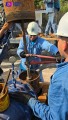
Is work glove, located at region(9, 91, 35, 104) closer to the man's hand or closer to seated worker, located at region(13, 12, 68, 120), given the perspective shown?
the man's hand

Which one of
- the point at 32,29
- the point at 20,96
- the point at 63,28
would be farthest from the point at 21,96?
the point at 32,29

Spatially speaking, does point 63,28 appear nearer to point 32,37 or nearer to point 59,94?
point 59,94

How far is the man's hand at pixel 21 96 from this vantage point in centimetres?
235

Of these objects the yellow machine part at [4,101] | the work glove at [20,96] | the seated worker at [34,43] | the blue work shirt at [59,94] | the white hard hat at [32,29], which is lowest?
the seated worker at [34,43]

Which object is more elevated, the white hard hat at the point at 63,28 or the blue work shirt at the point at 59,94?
the white hard hat at the point at 63,28

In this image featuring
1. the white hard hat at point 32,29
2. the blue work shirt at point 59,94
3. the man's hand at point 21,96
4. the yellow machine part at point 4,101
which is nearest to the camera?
the blue work shirt at point 59,94

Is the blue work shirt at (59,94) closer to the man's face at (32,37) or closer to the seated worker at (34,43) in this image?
the seated worker at (34,43)

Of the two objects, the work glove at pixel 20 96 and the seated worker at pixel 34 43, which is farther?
the seated worker at pixel 34 43

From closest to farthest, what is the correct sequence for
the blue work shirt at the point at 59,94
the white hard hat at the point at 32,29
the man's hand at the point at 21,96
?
the blue work shirt at the point at 59,94 < the man's hand at the point at 21,96 < the white hard hat at the point at 32,29

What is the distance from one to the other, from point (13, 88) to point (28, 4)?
0.71 meters

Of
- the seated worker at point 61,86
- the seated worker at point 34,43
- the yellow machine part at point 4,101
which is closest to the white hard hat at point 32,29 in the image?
the seated worker at point 34,43

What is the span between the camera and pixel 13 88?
2619 mm

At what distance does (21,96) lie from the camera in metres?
2.40

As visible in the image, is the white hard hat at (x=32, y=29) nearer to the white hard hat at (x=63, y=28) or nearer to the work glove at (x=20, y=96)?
the work glove at (x=20, y=96)
